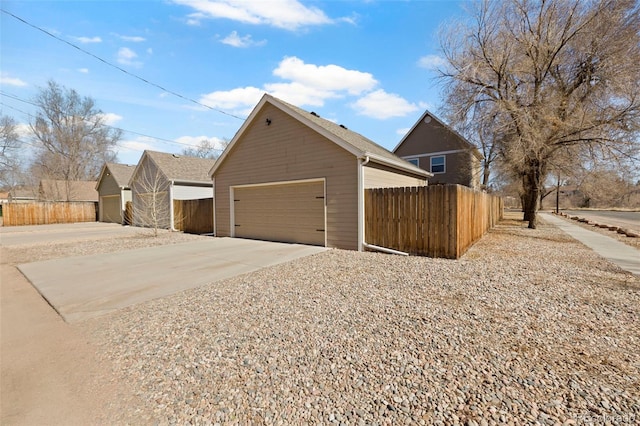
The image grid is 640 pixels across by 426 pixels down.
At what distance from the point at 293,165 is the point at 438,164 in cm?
1365

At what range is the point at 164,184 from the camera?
17047 millimetres

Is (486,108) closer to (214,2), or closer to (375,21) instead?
(375,21)

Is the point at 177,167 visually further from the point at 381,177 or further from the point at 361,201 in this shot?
the point at 361,201

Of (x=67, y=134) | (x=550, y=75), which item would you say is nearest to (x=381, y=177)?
(x=550, y=75)

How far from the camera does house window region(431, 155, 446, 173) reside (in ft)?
63.8

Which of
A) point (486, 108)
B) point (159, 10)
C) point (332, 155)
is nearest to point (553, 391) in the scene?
point (332, 155)

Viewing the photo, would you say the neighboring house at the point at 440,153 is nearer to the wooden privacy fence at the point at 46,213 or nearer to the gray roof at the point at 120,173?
the gray roof at the point at 120,173

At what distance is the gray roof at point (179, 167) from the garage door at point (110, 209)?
22.5 ft

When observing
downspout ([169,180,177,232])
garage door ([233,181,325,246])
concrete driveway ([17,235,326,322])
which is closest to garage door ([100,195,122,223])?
downspout ([169,180,177,232])

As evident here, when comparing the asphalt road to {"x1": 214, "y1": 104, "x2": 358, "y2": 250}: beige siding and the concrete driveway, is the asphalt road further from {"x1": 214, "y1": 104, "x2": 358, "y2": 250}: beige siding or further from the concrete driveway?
the concrete driveway

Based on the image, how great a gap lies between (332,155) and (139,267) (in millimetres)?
6036

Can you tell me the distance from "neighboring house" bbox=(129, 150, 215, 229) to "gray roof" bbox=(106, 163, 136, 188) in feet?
6.77

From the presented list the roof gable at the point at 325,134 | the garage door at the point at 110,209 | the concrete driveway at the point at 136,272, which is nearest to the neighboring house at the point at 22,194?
the garage door at the point at 110,209

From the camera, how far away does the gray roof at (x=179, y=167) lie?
17.4 meters
